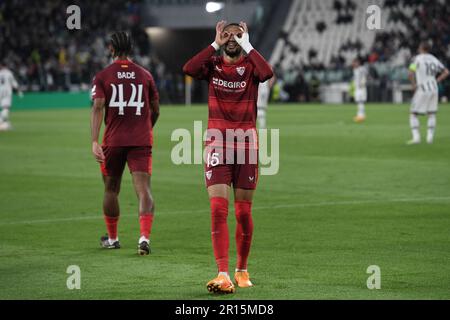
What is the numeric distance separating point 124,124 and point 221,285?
3217 millimetres

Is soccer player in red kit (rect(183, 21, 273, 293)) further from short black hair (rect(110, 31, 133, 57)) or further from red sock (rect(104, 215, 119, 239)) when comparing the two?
red sock (rect(104, 215, 119, 239))

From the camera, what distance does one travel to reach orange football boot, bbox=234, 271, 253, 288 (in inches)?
352

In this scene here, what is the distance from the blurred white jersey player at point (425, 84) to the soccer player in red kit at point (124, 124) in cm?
1571

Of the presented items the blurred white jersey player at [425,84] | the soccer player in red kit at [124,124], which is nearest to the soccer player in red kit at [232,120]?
the soccer player in red kit at [124,124]

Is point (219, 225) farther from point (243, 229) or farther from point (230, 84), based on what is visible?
point (230, 84)

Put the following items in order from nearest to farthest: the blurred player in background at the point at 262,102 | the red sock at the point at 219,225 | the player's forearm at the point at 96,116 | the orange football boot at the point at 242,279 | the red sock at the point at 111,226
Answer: the red sock at the point at 219,225 < the orange football boot at the point at 242,279 < the player's forearm at the point at 96,116 < the red sock at the point at 111,226 < the blurred player in background at the point at 262,102

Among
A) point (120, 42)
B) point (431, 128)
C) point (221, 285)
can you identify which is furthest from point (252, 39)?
point (221, 285)

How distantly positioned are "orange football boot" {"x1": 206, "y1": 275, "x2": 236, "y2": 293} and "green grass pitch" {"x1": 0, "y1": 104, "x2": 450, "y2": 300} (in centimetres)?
11

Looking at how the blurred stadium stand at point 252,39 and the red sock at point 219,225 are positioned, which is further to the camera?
the blurred stadium stand at point 252,39

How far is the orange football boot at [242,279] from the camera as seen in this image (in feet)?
29.3

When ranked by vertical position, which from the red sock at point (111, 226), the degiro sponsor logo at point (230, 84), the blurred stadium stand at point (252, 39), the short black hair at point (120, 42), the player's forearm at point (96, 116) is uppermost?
the blurred stadium stand at point (252, 39)

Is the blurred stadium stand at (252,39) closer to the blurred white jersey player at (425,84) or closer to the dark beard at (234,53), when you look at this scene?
the blurred white jersey player at (425,84)

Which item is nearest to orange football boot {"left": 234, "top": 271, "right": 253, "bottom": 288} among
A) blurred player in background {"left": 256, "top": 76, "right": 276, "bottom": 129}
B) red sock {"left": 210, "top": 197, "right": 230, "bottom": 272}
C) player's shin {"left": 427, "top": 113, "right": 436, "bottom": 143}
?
red sock {"left": 210, "top": 197, "right": 230, "bottom": 272}

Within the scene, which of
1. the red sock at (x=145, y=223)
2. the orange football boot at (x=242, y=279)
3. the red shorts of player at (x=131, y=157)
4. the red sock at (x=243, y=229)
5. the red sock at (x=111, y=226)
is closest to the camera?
the orange football boot at (x=242, y=279)
